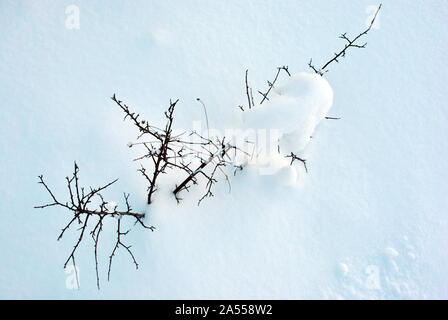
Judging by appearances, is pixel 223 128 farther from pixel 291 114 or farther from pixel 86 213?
pixel 86 213

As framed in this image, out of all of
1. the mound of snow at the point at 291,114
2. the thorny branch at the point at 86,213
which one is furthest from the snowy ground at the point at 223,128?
the mound of snow at the point at 291,114

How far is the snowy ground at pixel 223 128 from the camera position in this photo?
2.14 m

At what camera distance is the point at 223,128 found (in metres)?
2.41

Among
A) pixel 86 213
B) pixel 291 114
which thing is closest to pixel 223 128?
pixel 291 114

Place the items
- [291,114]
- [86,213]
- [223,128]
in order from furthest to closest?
[223,128] < [291,114] < [86,213]

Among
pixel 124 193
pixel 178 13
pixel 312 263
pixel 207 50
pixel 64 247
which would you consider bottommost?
pixel 312 263

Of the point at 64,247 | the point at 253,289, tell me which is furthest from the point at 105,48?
the point at 253,289

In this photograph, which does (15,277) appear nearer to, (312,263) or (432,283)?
(312,263)

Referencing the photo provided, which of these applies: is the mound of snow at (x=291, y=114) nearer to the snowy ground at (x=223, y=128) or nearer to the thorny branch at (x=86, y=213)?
the snowy ground at (x=223, y=128)

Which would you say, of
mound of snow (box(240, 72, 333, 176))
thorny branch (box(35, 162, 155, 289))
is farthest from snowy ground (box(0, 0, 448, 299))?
mound of snow (box(240, 72, 333, 176))

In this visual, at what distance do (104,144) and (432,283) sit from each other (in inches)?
107

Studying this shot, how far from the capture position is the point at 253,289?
2.16 metres

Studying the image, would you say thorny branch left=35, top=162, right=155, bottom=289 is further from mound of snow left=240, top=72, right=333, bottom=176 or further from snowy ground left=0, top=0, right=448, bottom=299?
mound of snow left=240, top=72, right=333, bottom=176

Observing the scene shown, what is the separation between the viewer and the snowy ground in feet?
7.03
